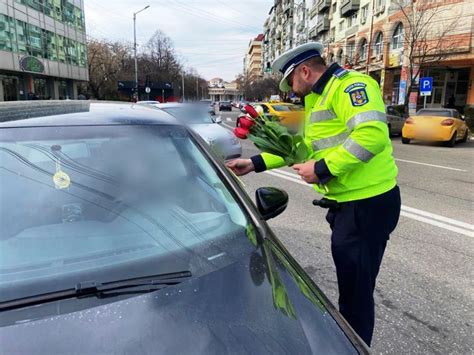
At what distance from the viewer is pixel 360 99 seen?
2.10m

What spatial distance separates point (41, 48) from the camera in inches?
1502

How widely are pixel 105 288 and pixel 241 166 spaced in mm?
1492

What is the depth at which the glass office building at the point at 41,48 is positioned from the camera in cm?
3250

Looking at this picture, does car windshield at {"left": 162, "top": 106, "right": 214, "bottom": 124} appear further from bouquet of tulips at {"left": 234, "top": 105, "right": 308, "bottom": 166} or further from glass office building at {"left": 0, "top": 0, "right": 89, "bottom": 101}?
glass office building at {"left": 0, "top": 0, "right": 89, "bottom": 101}

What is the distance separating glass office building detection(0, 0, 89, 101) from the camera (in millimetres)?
32500

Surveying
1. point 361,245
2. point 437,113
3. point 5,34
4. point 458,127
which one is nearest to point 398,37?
point 437,113

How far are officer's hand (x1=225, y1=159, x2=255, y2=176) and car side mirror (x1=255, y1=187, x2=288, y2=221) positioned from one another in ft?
1.69

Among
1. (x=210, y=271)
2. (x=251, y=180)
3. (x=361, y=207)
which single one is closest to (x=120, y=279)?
(x=210, y=271)

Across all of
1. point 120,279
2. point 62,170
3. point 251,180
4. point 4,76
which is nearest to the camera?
point 120,279

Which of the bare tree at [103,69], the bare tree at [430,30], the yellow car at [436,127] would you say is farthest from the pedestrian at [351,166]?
the bare tree at [103,69]

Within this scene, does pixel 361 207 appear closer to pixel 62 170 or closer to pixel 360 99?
pixel 360 99

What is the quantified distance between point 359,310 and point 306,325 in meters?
1.10

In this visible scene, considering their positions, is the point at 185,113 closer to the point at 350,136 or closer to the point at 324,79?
the point at 324,79

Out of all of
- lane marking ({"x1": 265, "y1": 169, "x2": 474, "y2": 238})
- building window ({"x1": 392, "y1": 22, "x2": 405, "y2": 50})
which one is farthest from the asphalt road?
building window ({"x1": 392, "y1": 22, "x2": 405, "y2": 50})
